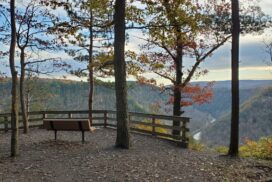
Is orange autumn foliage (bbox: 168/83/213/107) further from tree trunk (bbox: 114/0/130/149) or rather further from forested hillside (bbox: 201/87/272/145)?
forested hillside (bbox: 201/87/272/145)

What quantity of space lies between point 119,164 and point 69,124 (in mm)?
5177

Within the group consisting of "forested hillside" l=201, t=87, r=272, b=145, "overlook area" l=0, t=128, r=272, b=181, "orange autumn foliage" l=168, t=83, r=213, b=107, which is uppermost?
"orange autumn foliage" l=168, t=83, r=213, b=107

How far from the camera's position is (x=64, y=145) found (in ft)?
49.5

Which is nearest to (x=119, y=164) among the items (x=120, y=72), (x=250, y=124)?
(x=120, y=72)

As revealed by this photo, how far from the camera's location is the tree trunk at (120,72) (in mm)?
14148

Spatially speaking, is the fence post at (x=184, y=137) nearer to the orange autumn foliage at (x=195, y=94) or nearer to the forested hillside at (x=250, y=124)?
the orange autumn foliage at (x=195, y=94)

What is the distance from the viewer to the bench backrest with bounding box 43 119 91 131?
15.7 m

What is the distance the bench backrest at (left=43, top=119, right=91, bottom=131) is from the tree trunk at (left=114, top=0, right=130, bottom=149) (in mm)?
1776

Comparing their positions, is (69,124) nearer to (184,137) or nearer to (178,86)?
(184,137)

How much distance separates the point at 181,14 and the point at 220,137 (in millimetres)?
116543

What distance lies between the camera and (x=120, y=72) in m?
14.3

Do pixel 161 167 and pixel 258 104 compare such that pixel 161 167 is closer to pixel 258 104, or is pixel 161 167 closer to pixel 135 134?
pixel 135 134

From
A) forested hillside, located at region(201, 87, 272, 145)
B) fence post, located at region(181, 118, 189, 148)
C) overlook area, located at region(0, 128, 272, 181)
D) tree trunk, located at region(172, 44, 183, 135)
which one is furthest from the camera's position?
forested hillside, located at region(201, 87, 272, 145)

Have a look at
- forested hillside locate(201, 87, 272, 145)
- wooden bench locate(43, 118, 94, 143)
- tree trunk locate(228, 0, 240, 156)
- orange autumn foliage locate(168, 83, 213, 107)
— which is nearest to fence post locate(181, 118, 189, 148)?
tree trunk locate(228, 0, 240, 156)
